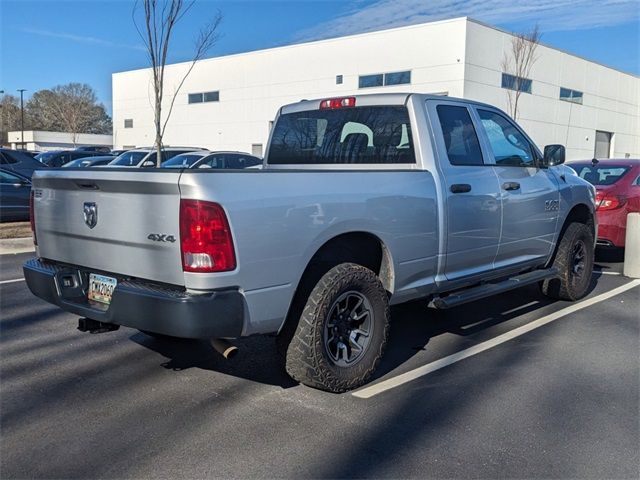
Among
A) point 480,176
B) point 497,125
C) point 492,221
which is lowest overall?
point 492,221

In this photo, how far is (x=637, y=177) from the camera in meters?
8.72

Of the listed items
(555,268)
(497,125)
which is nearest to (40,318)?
(497,125)

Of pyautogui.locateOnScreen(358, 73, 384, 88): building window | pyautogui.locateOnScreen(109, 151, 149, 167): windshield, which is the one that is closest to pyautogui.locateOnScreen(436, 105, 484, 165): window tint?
pyautogui.locateOnScreen(109, 151, 149, 167): windshield

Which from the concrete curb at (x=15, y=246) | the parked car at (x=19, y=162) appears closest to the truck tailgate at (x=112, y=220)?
the concrete curb at (x=15, y=246)

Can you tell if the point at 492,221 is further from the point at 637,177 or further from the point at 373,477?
the point at 637,177

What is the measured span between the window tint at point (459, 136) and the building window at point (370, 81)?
91.5 feet

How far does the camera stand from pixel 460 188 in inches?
188

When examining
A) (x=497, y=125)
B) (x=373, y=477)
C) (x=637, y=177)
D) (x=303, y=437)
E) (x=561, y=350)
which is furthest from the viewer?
(x=637, y=177)

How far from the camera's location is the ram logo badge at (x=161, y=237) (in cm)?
333

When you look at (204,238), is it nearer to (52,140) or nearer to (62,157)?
(62,157)

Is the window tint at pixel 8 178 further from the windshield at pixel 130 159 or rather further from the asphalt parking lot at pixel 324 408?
the windshield at pixel 130 159

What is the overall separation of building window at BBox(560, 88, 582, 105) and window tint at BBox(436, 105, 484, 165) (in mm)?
33935

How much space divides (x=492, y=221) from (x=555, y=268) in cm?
160

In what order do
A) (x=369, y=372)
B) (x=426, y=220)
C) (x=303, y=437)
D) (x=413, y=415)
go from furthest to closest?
(x=426, y=220)
(x=369, y=372)
(x=413, y=415)
(x=303, y=437)
